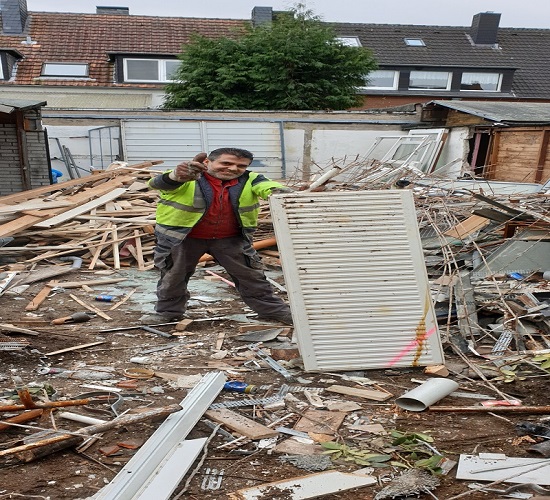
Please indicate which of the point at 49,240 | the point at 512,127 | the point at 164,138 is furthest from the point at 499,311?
the point at 164,138

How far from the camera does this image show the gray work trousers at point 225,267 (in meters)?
5.07

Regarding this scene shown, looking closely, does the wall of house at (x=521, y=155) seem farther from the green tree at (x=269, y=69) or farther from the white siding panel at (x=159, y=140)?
the white siding panel at (x=159, y=140)

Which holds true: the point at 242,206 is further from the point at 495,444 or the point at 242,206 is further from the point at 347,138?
the point at 347,138

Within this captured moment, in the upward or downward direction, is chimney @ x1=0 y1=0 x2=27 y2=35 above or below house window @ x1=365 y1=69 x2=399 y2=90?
above

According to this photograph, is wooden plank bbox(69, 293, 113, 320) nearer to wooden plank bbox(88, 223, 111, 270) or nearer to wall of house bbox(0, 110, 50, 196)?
wooden plank bbox(88, 223, 111, 270)

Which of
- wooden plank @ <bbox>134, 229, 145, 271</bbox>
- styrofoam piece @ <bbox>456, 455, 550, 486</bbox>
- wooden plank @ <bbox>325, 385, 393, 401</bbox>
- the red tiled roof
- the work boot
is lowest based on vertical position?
wooden plank @ <bbox>134, 229, 145, 271</bbox>

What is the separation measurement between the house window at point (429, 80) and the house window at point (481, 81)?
2.49 ft

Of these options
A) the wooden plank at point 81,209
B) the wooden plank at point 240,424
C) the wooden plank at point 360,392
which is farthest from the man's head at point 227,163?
the wooden plank at point 81,209

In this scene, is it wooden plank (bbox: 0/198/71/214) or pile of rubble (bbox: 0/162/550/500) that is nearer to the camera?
pile of rubble (bbox: 0/162/550/500)

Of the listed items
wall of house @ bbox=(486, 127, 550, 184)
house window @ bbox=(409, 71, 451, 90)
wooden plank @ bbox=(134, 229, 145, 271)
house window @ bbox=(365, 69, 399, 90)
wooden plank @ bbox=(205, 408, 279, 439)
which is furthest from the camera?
house window @ bbox=(409, 71, 451, 90)

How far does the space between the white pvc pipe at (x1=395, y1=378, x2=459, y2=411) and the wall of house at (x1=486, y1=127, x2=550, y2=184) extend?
32.2 feet

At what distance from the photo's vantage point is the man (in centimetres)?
474

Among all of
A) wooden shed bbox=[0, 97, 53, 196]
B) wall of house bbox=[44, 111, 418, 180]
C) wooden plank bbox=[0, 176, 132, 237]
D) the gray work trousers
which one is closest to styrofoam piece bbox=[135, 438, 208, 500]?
the gray work trousers

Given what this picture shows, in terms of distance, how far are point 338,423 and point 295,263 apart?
1.23 meters
